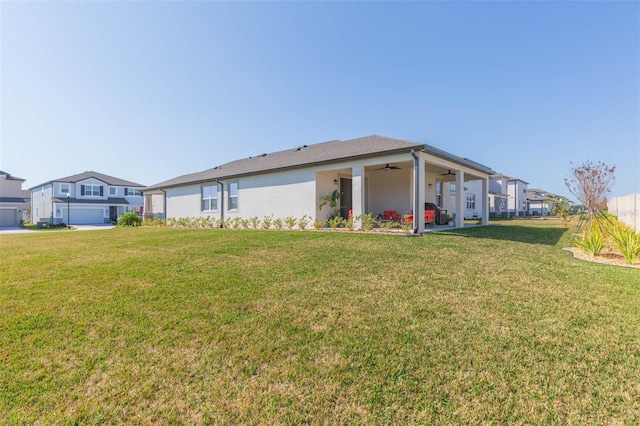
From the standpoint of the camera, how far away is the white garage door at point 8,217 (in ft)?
110

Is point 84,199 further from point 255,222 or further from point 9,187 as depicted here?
point 255,222

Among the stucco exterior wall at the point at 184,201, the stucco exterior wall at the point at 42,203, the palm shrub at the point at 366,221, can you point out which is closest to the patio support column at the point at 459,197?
the palm shrub at the point at 366,221

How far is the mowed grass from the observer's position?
2.15 metres

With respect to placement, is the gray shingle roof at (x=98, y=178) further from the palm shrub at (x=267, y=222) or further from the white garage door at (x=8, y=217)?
the palm shrub at (x=267, y=222)

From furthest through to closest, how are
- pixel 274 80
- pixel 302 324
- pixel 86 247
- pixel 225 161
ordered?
pixel 225 161
pixel 274 80
pixel 86 247
pixel 302 324

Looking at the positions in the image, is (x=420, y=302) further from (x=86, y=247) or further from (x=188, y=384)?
(x=86, y=247)

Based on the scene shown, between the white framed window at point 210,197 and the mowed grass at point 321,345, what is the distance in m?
12.9

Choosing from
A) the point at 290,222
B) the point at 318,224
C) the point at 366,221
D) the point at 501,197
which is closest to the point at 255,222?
the point at 290,222

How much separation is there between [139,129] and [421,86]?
16.1 m

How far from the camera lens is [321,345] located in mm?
2980

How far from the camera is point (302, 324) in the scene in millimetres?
3438

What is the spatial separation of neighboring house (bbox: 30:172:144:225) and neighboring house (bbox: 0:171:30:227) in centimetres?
191

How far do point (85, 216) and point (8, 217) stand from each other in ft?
27.5

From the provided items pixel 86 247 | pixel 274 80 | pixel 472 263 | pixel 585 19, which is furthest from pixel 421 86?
pixel 86 247
